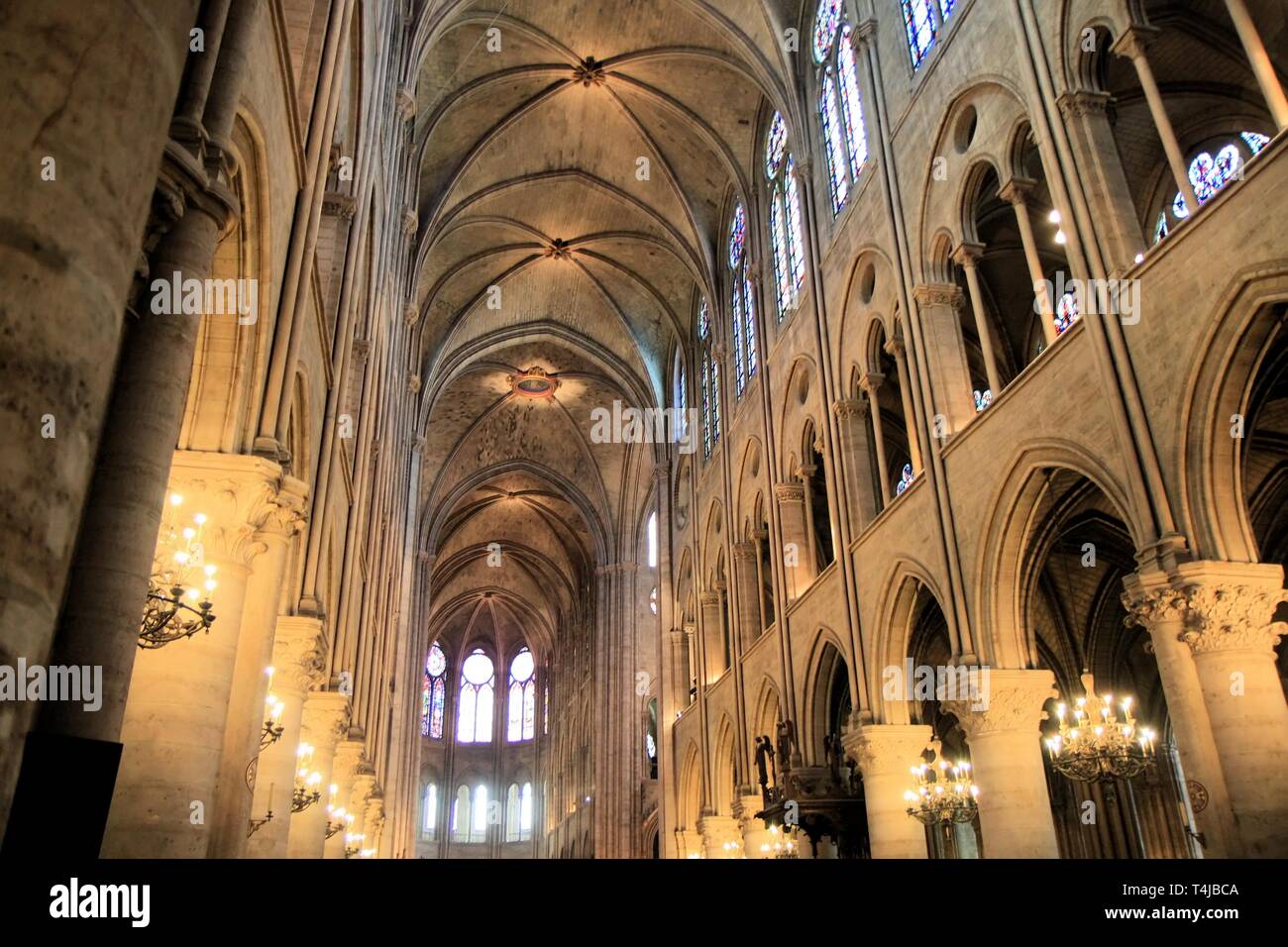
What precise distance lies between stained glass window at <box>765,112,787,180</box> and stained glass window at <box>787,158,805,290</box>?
694mm

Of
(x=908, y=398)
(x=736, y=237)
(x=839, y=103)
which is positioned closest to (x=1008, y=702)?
(x=908, y=398)

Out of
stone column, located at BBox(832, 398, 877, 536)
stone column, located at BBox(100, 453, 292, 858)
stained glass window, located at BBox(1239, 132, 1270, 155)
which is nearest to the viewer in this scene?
stone column, located at BBox(100, 453, 292, 858)

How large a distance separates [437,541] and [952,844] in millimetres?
26047

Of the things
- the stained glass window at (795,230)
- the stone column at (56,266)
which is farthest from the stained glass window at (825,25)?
the stone column at (56,266)

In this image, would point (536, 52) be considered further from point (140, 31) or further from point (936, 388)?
point (140, 31)

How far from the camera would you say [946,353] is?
14.6 m

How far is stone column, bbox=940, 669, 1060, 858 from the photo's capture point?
1213 cm

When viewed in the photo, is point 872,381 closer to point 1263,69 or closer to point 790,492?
point 790,492

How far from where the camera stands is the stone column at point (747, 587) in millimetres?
23391

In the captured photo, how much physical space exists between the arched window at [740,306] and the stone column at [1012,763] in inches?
486

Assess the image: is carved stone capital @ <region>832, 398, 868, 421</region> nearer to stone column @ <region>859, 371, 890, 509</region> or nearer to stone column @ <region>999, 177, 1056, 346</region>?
stone column @ <region>859, 371, 890, 509</region>

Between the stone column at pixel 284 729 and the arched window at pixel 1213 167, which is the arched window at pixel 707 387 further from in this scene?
the stone column at pixel 284 729
